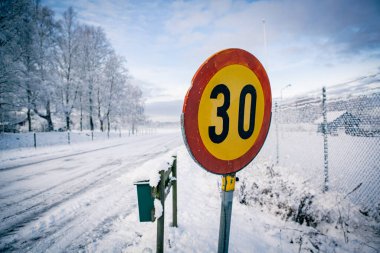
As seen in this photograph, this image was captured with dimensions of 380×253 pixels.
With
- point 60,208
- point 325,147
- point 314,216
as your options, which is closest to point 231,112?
point 314,216

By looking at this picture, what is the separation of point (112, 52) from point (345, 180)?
26978 millimetres

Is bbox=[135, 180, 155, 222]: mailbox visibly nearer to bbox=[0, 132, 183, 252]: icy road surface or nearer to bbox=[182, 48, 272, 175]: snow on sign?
bbox=[182, 48, 272, 175]: snow on sign

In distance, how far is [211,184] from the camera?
17.4 ft

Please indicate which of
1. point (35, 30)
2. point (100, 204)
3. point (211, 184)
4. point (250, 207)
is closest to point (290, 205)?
point (250, 207)

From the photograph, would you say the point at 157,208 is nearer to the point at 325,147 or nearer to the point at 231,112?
the point at 231,112

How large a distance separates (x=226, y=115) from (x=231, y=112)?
0.15 feet

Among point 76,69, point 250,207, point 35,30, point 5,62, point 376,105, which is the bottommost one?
point 250,207

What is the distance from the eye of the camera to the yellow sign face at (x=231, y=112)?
110cm

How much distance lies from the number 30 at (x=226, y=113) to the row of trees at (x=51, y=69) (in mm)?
16900

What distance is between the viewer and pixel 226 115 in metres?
1.18

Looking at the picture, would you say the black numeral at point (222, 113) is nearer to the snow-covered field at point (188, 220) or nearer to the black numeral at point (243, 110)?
the black numeral at point (243, 110)

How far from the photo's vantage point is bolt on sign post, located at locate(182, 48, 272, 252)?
105cm

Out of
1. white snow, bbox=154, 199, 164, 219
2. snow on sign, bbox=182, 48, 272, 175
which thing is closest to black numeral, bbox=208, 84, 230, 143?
snow on sign, bbox=182, 48, 272, 175

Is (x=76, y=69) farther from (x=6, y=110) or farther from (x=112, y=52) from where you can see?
(x=6, y=110)
